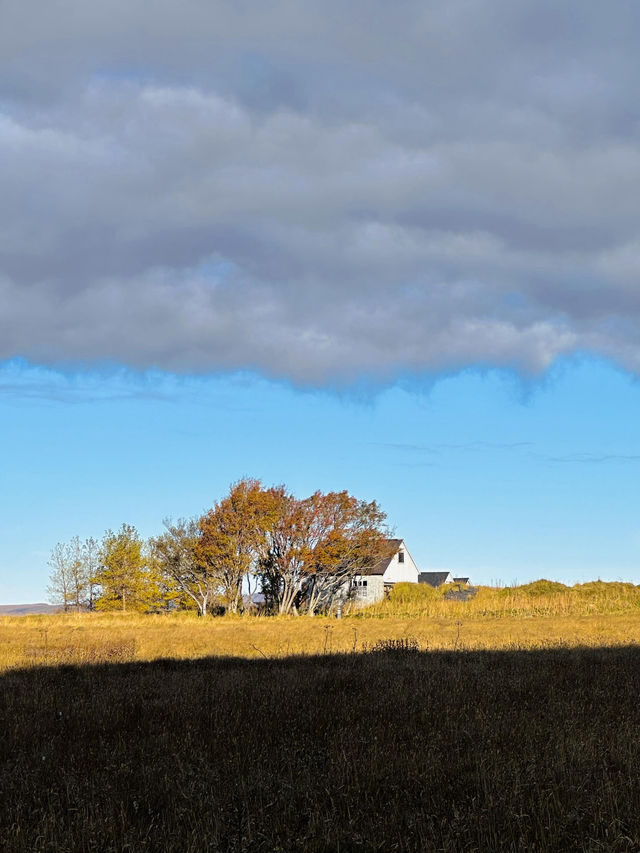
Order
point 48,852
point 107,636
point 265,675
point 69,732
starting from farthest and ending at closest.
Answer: point 107,636 → point 265,675 → point 69,732 → point 48,852

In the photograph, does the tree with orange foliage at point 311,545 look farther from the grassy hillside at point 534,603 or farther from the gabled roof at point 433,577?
the gabled roof at point 433,577

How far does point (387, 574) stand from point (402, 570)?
3.63 m

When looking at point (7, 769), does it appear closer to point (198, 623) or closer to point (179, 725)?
point (179, 725)

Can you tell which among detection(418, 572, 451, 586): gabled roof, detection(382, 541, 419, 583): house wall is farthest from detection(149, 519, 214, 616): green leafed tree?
detection(418, 572, 451, 586): gabled roof

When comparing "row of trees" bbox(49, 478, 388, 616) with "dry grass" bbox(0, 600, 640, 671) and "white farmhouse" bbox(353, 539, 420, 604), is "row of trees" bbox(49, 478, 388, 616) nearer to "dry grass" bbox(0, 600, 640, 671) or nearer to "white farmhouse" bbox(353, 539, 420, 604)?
"white farmhouse" bbox(353, 539, 420, 604)

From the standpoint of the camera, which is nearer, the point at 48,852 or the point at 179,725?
the point at 48,852

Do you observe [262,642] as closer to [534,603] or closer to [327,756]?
[327,756]

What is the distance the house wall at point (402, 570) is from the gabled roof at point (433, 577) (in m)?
5.38

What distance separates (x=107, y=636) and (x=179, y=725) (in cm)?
1614

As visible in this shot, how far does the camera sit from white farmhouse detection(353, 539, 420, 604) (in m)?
52.2

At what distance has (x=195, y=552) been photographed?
142 ft

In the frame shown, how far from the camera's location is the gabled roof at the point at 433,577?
70750 millimetres

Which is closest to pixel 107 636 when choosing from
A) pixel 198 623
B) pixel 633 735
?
pixel 198 623

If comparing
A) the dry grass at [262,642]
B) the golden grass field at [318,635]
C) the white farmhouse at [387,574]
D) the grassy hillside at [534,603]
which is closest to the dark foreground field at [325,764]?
the dry grass at [262,642]
